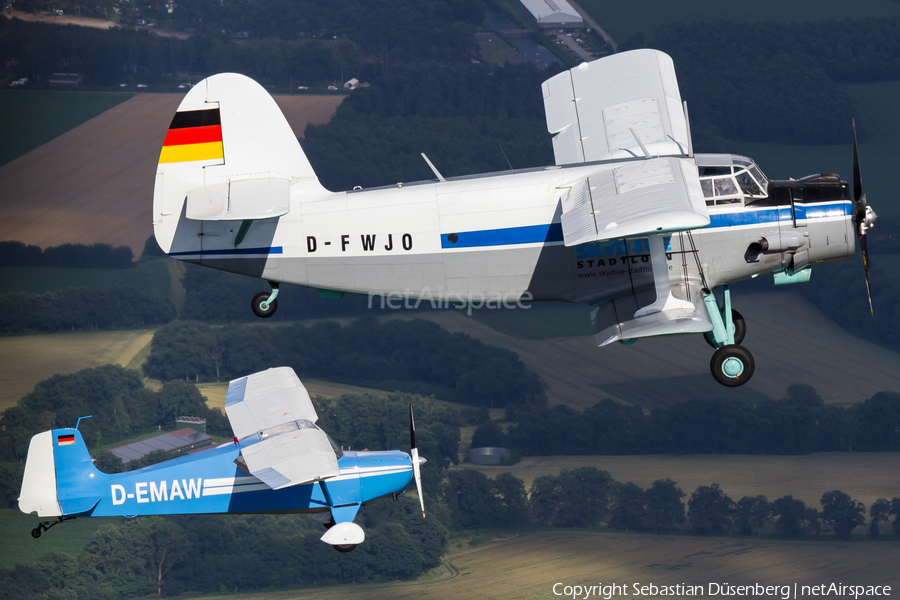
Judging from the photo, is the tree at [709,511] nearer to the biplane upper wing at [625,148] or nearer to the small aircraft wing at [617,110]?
the small aircraft wing at [617,110]

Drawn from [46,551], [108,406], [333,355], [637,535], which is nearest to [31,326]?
[108,406]

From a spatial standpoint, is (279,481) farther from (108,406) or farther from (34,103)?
(34,103)

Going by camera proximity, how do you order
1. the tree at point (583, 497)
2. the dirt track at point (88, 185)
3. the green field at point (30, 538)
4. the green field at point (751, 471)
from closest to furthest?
the green field at point (30, 538)
the tree at point (583, 497)
the green field at point (751, 471)
the dirt track at point (88, 185)

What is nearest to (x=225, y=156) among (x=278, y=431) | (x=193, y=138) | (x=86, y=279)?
(x=193, y=138)

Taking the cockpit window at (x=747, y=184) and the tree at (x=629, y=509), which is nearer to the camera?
the cockpit window at (x=747, y=184)

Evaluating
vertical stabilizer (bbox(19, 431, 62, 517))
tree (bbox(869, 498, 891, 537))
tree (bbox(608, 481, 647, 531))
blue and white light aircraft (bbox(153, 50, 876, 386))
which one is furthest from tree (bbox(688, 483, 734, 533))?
vertical stabilizer (bbox(19, 431, 62, 517))

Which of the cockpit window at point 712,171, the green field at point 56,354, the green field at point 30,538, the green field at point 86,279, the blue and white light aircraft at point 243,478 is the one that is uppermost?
the green field at point 86,279

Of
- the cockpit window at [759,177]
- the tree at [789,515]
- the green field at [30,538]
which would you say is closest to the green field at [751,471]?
the tree at [789,515]

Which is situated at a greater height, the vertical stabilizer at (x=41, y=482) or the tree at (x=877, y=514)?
the vertical stabilizer at (x=41, y=482)

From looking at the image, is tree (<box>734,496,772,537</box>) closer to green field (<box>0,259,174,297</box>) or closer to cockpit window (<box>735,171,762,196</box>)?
green field (<box>0,259,174,297</box>)
